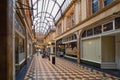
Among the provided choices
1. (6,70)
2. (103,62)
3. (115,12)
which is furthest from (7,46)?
(103,62)

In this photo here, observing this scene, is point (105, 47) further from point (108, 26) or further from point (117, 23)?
point (117, 23)

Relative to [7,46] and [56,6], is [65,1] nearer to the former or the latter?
[56,6]

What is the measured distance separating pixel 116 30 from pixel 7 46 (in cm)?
689

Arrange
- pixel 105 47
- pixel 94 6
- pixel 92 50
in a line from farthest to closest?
pixel 92 50
pixel 94 6
pixel 105 47

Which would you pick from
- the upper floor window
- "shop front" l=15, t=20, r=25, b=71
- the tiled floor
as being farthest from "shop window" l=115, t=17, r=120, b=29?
"shop front" l=15, t=20, r=25, b=71

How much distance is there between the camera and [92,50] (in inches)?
498

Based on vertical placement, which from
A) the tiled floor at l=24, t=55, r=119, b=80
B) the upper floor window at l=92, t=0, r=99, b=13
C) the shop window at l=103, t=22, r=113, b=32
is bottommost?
the tiled floor at l=24, t=55, r=119, b=80

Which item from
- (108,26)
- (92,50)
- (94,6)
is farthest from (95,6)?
(92,50)

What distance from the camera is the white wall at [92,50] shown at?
11.5 metres

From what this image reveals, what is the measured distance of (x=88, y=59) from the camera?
13422mm

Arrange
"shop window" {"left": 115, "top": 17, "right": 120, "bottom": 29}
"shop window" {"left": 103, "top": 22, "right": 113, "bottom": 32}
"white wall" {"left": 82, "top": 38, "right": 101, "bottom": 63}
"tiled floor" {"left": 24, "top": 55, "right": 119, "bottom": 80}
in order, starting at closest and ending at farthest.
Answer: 1. "tiled floor" {"left": 24, "top": 55, "right": 119, "bottom": 80}
2. "shop window" {"left": 115, "top": 17, "right": 120, "bottom": 29}
3. "shop window" {"left": 103, "top": 22, "right": 113, "bottom": 32}
4. "white wall" {"left": 82, "top": 38, "right": 101, "bottom": 63}

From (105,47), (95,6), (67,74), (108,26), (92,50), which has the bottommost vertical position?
(67,74)

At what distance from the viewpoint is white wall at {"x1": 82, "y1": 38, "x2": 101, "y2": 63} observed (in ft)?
37.7

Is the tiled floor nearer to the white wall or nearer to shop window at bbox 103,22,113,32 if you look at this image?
the white wall
